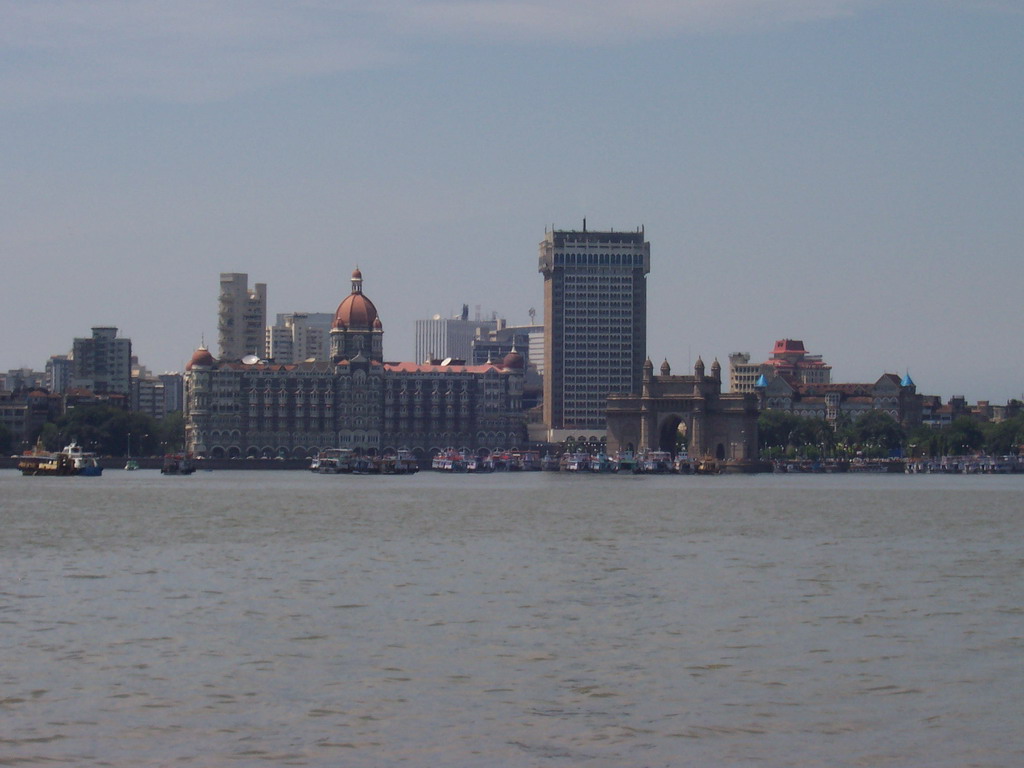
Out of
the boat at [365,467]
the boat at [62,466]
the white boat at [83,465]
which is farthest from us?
the boat at [365,467]

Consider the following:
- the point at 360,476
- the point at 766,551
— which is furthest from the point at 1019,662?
the point at 360,476

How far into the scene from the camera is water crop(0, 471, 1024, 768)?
81.8 feet

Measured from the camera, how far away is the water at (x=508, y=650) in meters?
24.9

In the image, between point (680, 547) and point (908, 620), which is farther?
point (680, 547)

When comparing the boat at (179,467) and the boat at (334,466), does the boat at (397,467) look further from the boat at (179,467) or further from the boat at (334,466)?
the boat at (179,467)

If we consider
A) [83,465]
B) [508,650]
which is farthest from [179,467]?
[508,650]

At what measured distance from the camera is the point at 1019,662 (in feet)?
104

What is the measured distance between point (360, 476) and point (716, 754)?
15373cm

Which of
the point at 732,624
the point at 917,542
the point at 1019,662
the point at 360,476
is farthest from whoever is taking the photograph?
the point at 360,476

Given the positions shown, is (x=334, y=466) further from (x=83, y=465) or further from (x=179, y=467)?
(x=83, y=465)

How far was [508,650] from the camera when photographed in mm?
32844

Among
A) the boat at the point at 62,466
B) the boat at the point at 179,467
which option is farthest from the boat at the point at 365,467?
the boat at the point at 62,466

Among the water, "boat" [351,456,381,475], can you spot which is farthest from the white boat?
the water

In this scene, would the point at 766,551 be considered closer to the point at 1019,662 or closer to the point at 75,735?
the point at 1019,662
